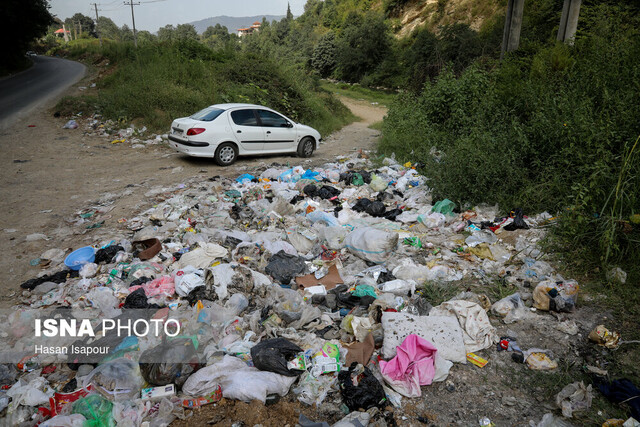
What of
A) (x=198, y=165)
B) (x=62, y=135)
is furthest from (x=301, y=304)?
(x=62, y=135)

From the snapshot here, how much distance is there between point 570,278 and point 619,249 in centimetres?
65

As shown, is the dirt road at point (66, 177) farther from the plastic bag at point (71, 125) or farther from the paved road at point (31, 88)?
the paved road at point (31, 88)

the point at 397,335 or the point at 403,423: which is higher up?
the point at 397,335

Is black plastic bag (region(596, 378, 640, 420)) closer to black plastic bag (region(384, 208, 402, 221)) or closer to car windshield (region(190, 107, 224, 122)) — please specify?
black plastic bag (region(384, 208, 402, 221))

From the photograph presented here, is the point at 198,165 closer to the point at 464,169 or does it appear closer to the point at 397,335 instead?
the point at 464,169

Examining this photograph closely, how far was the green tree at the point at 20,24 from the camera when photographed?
2308cm

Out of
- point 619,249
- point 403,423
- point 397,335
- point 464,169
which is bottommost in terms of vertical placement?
point 403,423

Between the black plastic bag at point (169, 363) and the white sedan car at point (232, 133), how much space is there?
674 cm

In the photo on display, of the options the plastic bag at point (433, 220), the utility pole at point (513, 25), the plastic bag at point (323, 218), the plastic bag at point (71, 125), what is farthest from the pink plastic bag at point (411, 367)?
the plastic bag at point (71, 125)

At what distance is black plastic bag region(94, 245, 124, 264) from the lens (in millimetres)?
5172

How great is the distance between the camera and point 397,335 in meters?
3.63

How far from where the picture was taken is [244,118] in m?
10.2

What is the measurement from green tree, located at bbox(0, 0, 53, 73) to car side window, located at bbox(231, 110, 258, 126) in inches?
854

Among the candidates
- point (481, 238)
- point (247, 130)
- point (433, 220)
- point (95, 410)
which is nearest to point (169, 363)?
point (95, 410)
